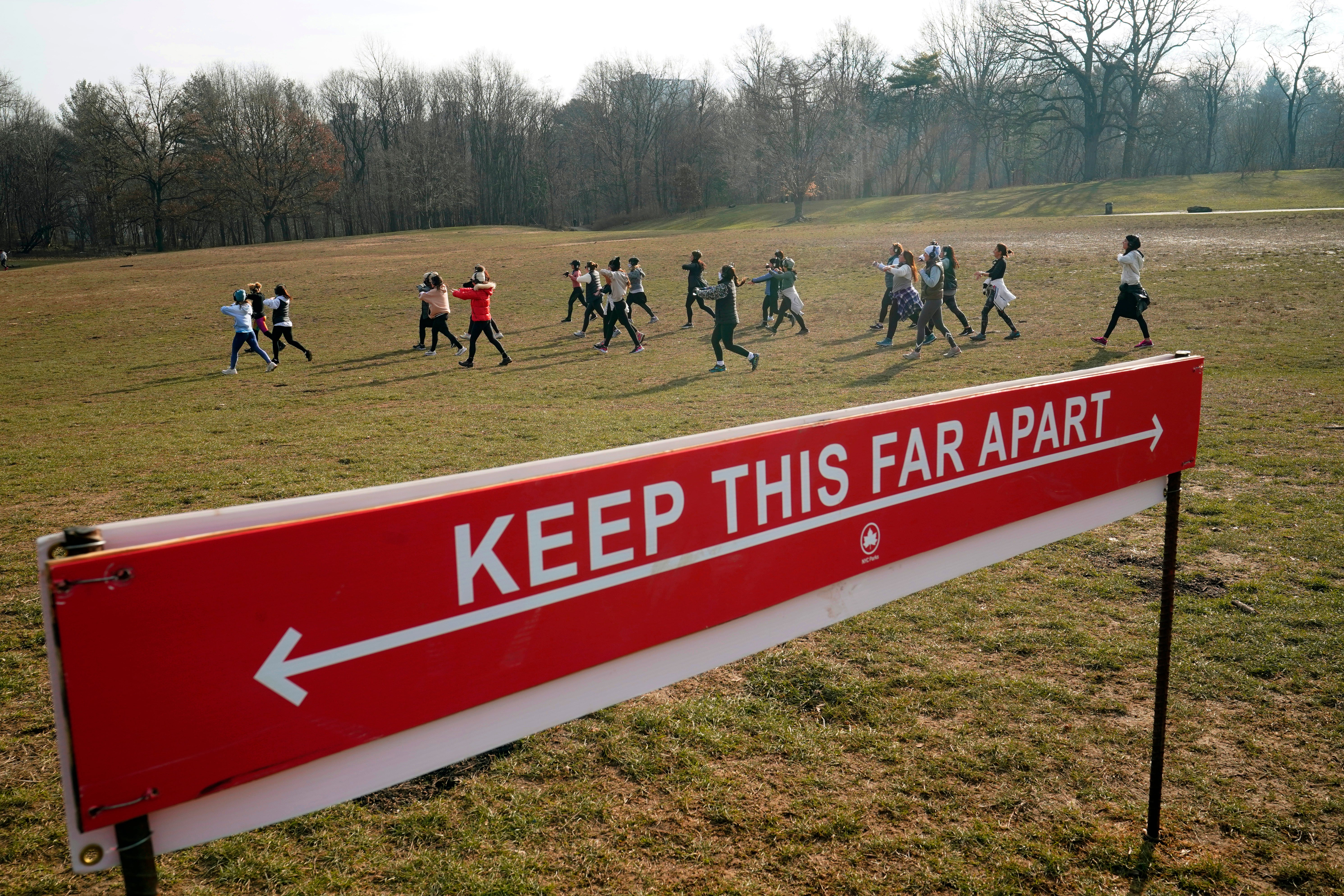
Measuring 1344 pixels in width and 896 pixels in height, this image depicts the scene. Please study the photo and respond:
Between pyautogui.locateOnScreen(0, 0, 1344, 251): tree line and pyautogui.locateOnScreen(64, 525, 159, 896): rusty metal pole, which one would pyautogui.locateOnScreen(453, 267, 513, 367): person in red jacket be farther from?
pyautogui.locateOnScreen(0, 0, 1344, 251): tree line

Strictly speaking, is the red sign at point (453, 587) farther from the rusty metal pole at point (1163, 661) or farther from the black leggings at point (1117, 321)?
the black leggings at point (1117, 321)

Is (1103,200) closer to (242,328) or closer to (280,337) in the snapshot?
(280,337)

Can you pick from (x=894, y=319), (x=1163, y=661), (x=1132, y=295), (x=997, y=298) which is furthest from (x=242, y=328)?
(x=1163, y=661)

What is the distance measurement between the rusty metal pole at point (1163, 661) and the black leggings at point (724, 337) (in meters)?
12.1

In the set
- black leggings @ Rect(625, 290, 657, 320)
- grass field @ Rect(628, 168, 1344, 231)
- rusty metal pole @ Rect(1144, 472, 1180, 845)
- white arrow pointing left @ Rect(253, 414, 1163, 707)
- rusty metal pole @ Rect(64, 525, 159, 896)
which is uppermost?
grass field @ Rect(628, 168, 1344, 231)

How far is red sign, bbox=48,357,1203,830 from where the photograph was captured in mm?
1256

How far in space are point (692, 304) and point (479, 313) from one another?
24.5 ft

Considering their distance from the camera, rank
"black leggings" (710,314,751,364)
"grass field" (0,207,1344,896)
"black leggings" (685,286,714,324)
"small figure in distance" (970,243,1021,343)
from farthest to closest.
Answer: "black leggings" (685,286,714,324) → "small figure in distance" (970,243,1021,343) → "black leggings" (710,314,751,364) → "grass field" (0,207,1344,896)

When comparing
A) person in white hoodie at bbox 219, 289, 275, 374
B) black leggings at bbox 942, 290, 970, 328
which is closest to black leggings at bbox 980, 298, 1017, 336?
black leggings at bbox 942, 290, 970, 328

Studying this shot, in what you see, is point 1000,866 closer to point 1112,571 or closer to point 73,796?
point 73,796

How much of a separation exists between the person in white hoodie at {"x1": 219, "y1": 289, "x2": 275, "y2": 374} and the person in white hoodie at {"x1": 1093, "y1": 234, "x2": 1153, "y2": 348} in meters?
15.8

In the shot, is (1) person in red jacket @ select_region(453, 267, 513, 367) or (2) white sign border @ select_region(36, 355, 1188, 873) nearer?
(2) white sign border @ select_region(36, 355, 1188, 873)

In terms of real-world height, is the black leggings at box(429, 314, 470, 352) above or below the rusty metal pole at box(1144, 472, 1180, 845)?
above

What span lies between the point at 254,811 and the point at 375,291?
2971 centimetres
